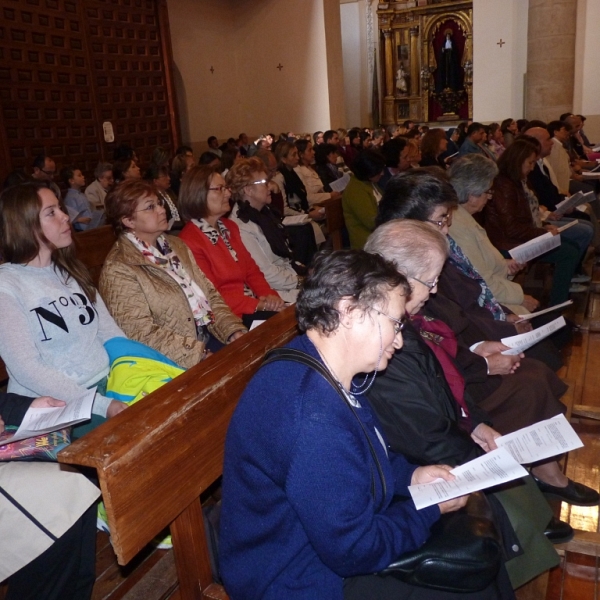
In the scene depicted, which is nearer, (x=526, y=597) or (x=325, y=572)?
(x=325, y=572)

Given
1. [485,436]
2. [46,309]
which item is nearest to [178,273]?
[46,309]

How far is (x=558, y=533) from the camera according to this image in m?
2.24

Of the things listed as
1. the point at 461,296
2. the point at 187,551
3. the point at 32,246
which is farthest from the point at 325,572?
the point at 461,296

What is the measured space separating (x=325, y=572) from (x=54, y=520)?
32.1 inches

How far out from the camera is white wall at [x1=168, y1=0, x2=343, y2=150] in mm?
10711

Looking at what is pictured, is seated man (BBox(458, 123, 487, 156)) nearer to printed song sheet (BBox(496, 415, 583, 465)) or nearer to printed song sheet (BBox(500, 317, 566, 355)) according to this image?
printed song sheet (BBox(500, 317, 566, 355))

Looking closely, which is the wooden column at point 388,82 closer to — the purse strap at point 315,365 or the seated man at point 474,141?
the seated man at point 474,141

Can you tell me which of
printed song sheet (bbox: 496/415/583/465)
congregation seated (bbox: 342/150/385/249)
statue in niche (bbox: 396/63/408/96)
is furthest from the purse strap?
statue in niche (bbox: 396/63/408/96)

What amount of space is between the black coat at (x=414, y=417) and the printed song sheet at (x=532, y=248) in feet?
6.58

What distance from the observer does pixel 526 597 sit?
6.67 ft

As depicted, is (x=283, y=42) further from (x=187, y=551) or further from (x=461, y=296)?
(x=187, y=551)

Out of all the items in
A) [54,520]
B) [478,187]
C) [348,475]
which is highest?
[478,187]

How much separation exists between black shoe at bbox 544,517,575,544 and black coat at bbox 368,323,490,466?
66cm

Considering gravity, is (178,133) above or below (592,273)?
above
